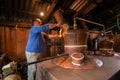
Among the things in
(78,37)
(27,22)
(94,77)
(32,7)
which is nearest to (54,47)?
(27,22)

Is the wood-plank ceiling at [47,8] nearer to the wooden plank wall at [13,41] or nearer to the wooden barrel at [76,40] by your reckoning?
the wooden plank wall at [13,41]

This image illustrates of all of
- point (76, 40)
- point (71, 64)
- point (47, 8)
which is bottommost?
point (71, 64)

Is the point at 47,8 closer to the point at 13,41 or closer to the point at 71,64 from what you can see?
the point at 13,41

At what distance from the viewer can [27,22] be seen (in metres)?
4.20

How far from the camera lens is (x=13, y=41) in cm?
389

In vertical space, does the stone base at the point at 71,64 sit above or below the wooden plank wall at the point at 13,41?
below

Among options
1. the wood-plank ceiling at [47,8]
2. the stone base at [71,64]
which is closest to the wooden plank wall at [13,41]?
the wood-plank ceiling at [47,8]

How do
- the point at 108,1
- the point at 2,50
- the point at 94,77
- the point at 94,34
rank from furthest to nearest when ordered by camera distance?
the point at 108,1 < the point at 2,50 < the point at 94,34 < the point at 94,77

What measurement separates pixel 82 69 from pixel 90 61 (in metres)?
0.27

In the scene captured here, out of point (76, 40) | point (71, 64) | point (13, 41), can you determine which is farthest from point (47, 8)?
point (71, 64)

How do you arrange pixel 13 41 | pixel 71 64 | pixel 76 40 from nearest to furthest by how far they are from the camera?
pixel 71 64
pixel 76 40
pixel 13 41

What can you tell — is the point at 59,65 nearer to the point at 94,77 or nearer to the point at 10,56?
the point at 94,77

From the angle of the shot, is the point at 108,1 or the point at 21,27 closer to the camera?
the point at 21,27

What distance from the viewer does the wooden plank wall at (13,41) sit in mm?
3695
